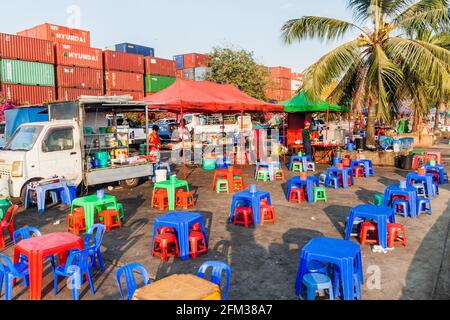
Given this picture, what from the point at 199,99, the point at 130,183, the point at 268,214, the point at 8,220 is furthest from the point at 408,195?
the point at 130,183

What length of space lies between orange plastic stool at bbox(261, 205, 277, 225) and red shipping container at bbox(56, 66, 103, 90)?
93.8 feet

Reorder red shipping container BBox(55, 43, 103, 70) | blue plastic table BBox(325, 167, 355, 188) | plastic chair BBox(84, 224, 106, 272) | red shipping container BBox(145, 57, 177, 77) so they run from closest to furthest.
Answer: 1. plastic chair BBox(84, 224, 106, 272)
2. blue plastic table BBox(325, 167, 355, 188)
3. red shipping container BBox(55, 43, 103, 70)
4. red shipping container BBox(145, 57, 177, 77)

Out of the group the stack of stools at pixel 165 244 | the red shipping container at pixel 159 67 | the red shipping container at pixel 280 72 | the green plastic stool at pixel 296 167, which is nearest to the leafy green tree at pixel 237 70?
the red shipping container at pixel 159 67

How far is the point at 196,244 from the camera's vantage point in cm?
605

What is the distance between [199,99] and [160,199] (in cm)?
545

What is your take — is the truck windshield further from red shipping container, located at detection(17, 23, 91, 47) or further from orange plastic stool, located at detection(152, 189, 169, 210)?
red shipping container, located at detection(17, 23, 91, 47)

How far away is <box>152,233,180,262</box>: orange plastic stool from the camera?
5.90 metres

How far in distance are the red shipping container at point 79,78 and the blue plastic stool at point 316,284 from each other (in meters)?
A: 31.9

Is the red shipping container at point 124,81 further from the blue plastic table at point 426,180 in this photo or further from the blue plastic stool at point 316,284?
the blue plastic stool at point 316,284

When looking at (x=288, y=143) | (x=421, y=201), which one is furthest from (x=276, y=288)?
(x=288, y=143)

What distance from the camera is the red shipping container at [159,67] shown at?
131 ft

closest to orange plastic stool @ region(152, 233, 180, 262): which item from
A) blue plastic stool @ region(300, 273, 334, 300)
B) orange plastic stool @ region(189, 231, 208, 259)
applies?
orange plastic stool @ region(189, 231, 208, 259)

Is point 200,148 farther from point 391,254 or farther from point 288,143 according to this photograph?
point 391,254

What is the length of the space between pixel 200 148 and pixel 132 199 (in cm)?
896
